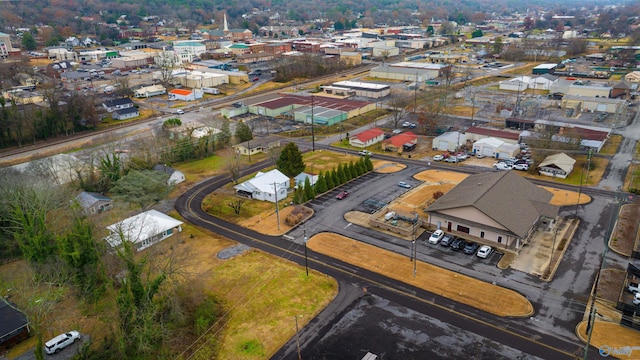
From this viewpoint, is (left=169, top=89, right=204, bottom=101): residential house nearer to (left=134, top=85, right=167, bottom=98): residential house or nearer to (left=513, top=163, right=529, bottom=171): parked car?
(left=134, top=85, right=167, bottom=98): residential house

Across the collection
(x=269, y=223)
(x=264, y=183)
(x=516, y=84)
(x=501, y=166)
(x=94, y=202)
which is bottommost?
(x=269, y=223)

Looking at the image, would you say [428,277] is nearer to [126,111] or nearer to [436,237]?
[436,237]

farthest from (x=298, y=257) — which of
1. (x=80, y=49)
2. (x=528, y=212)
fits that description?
(x=80, y=49)

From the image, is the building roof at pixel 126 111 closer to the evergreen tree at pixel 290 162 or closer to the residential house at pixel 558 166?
the evergreen tree at pixel 290 162

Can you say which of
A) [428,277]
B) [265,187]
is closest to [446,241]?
[428,277]

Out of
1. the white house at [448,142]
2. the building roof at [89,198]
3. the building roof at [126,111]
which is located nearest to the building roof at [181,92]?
the building roof at [126,111]

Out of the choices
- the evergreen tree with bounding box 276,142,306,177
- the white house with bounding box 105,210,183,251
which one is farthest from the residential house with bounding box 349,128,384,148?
the white house with bounding box 105,210,183,251

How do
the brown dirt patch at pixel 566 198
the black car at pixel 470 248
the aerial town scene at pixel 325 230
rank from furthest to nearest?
the brown dirt patch at pixel 566 198 < the black car at pixel 470 248 < the aerial town scene at pixel 325 230
